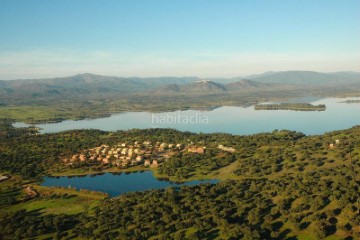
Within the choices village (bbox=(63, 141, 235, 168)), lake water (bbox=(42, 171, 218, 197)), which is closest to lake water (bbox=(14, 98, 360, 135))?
village (bbox=(63, 141, 235, 168))

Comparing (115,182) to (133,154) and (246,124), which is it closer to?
(133,154)

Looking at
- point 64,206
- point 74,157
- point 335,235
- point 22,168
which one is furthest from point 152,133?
point 335,235

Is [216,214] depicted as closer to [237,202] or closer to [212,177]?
[237,202]

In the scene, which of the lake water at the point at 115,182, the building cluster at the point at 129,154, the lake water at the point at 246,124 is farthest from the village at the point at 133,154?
the lake water at the point at 246,124

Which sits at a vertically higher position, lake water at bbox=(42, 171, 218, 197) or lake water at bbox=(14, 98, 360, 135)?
lake water at bbox=(14, 98, 360, 135)

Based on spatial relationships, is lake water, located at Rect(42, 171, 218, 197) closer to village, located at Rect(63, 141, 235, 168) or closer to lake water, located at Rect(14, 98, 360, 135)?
village, located at Rect(63, 141, 235, 168)

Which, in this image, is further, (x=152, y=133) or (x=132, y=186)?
(x=152, y=133)
